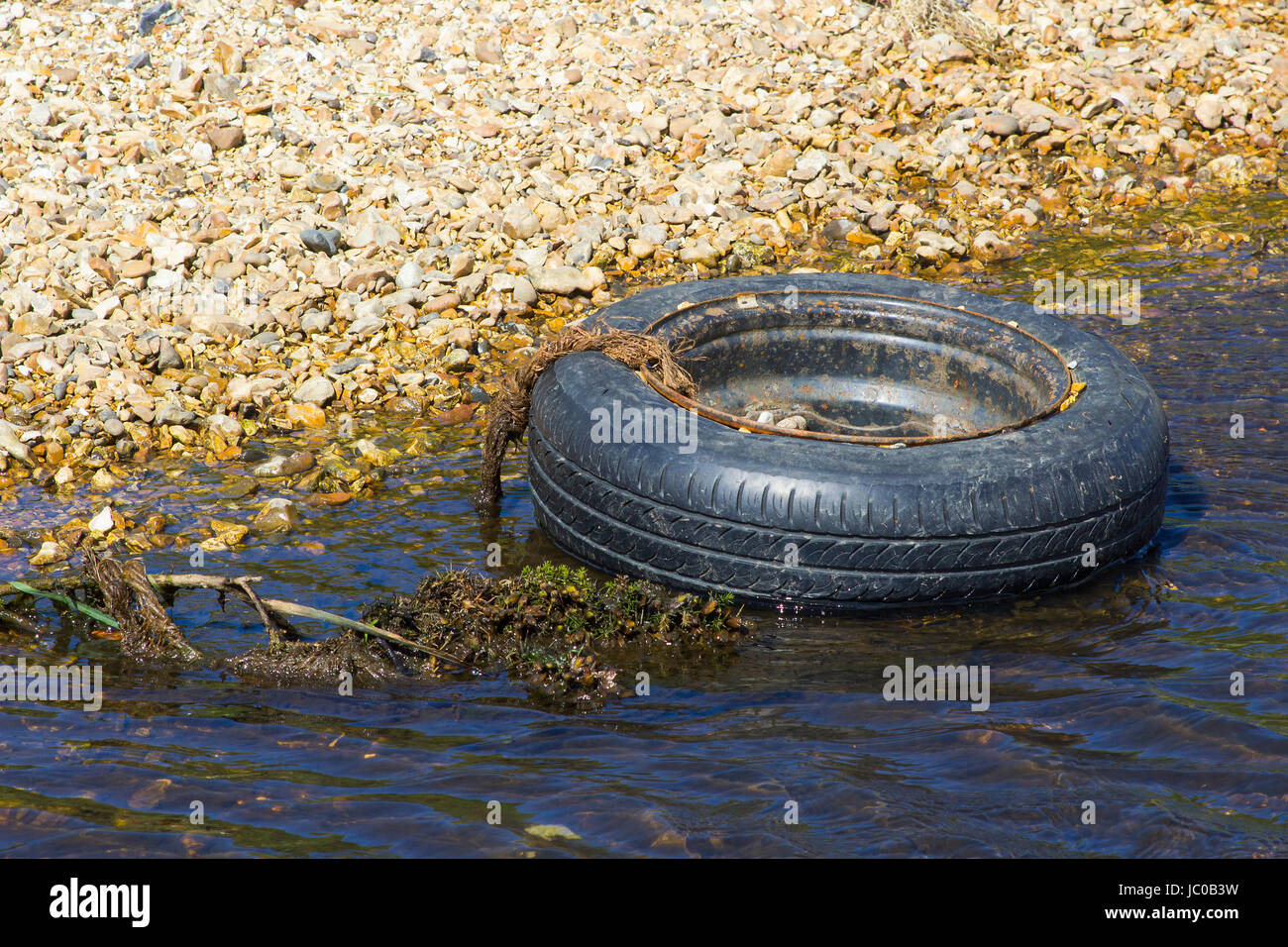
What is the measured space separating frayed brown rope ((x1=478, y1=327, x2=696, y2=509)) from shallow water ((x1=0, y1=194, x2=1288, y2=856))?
421 mm

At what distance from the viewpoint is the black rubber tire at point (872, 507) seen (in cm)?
529

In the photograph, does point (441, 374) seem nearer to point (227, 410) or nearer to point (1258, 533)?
point (227, 410)

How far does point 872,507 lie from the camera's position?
5.25 metres

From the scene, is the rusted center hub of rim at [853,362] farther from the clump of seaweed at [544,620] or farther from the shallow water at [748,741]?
the clump of seaweed at [544,620]

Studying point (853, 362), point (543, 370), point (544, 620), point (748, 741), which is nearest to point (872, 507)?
point (748, 741)

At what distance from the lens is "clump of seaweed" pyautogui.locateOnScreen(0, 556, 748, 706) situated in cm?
518

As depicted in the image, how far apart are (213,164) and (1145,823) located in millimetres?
8664

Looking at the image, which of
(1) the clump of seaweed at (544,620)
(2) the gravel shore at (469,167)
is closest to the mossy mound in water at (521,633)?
(1) the clump of seaweed at (544,620)

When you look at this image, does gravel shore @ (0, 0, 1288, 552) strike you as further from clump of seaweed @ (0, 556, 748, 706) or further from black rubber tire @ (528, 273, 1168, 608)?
black rubber tire @ (528, 273, 1168, 608)

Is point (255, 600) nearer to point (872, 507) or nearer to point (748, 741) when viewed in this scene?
point (748, 741)

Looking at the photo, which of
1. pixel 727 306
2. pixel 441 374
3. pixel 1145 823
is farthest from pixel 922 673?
pixel 441 374

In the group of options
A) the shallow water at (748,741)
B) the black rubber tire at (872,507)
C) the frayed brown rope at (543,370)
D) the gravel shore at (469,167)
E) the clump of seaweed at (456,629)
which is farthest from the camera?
the gravel shore at (469,167)

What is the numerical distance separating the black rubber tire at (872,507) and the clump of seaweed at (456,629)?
0.26 meters

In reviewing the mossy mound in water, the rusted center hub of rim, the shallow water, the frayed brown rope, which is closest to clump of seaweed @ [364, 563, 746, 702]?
the mossy mound in water
